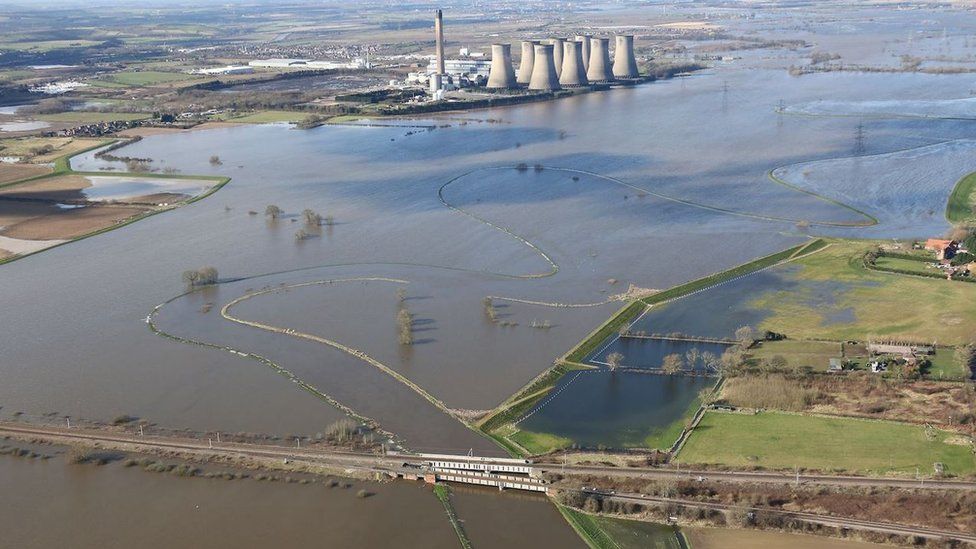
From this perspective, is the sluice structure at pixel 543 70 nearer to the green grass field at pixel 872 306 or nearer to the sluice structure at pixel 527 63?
the sluice structure at pixel 527 63

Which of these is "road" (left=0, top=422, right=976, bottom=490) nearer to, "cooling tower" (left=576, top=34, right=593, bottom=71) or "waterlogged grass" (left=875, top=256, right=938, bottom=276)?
"waterlogged grass" (left=875, top=256, right=938, bottom=276)

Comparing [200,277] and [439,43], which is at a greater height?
[439,43]

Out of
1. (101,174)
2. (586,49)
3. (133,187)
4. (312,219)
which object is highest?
(586,49)

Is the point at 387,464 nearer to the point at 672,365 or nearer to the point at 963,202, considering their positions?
the point at 672,365

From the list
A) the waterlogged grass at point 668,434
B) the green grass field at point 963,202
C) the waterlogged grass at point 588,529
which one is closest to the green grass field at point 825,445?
the waterlogged grass at point 668,434

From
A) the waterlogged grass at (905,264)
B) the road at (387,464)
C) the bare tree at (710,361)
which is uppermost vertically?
the waterlogged grass at (905,264)

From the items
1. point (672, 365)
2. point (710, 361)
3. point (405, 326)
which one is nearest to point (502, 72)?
point (405, 326)

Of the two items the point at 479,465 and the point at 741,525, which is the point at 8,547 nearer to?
the point at 479,465

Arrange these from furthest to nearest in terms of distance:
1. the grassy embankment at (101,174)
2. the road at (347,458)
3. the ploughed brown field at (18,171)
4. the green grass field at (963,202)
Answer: the ploughed brown field at (18,171), the grassy embankment at (101,174), the green grass field at (963,202), the road at (347,458)
